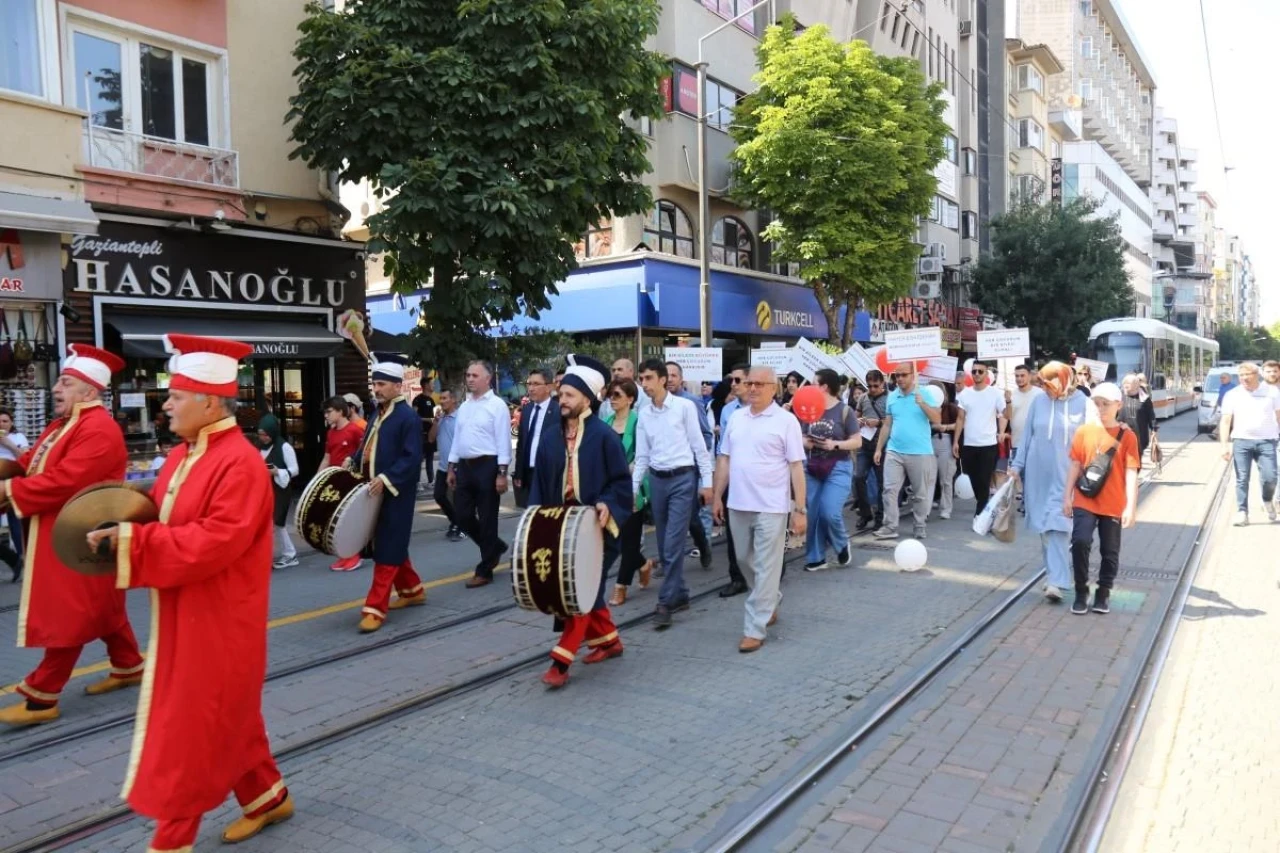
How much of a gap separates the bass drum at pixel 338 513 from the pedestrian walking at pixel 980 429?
23.6ft

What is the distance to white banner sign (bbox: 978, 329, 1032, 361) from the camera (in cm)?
1557

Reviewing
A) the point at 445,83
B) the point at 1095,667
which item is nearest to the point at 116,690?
the point at 1095,667

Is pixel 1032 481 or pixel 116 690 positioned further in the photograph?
pixel 1032 481

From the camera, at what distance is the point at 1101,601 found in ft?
24.1

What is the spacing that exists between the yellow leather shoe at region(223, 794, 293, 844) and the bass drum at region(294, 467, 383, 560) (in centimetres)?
302

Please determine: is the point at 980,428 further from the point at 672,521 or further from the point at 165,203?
the point at 165,203

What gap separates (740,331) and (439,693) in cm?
2171

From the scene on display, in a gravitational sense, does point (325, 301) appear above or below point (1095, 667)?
above

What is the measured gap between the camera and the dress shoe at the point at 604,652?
6.22 meters

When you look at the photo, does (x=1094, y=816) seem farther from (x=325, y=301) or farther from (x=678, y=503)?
(x=325, y=301)

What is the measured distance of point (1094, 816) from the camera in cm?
414

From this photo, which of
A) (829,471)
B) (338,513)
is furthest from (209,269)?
(829,471)

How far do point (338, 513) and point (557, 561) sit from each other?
224 centimetres

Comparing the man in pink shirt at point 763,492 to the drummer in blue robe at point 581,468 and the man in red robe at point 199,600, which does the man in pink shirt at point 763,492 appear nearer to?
the drummer in blue robe at point 581,468
